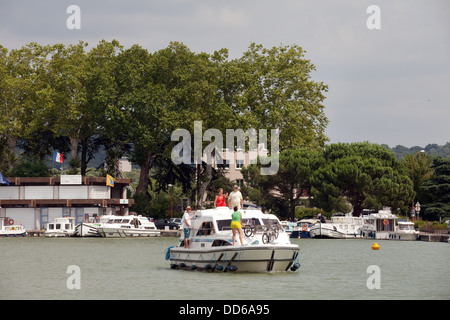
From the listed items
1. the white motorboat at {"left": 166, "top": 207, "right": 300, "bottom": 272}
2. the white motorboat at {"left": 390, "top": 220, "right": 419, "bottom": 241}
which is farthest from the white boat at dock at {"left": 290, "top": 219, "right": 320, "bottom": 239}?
the white motorboat at {"left": 166, "top": 207, "right": 300, "bottom": 272}

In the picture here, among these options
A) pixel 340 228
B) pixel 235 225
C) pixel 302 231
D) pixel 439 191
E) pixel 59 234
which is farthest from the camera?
pixel 439 191

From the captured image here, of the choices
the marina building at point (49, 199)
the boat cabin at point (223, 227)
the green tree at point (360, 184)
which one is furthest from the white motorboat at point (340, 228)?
the boat cabin at point (223, 227)

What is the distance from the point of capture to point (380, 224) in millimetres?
90188

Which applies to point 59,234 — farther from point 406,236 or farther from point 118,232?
point 406,236

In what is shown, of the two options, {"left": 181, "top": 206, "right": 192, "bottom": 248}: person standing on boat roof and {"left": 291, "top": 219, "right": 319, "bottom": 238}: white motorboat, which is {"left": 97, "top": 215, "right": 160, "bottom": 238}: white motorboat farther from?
{"left": 181, "top": 206, "right": 192, "bottom": 248}: person standing on boat roof

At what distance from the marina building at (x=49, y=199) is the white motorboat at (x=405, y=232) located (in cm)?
3760

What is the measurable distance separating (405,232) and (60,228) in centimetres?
4061

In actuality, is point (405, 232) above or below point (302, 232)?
above

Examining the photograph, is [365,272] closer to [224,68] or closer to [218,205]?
[218,205]

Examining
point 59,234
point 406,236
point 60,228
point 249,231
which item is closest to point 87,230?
point 59,234

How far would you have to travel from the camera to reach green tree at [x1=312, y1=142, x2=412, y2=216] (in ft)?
305

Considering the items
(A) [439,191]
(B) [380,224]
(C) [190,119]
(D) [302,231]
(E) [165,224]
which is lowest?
(D) [302,231]

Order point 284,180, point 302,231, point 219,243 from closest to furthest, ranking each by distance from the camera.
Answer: point 219,243
point 302,231
point 284,180
